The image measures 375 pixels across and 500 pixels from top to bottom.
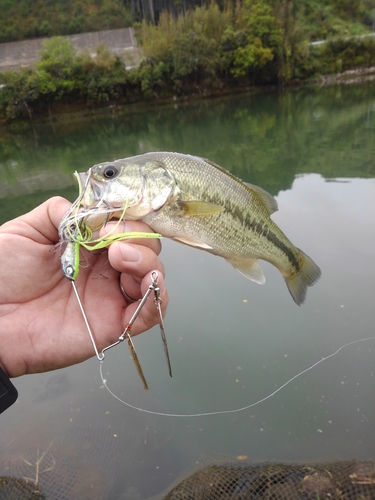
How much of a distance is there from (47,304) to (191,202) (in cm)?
116

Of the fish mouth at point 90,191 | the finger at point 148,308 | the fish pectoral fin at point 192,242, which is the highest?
the fish mouth at point 90,191

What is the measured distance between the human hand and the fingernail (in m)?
0.27

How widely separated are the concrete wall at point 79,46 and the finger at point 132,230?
54.4m

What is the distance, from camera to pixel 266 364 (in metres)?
4.38

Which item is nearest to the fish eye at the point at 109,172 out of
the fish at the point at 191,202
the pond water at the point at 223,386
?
the fish at the point at 191,202

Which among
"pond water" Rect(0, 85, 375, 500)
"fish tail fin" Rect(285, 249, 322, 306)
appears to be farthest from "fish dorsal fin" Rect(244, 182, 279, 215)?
"pond water" Rect(0, 85, 375, 500)

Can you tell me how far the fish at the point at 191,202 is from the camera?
6.66 ft

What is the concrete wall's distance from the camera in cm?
5206

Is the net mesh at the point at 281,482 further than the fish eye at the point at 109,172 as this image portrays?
Yes

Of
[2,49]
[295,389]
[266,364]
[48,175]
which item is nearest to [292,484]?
[295,389]

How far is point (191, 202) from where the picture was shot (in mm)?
2170

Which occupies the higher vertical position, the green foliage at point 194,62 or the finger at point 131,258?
the finger at point 131,258

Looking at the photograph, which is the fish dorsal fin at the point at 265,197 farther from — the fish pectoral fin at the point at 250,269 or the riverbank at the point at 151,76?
the riverbank at the point at 151,76

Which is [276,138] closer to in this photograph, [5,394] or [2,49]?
[5,394]
